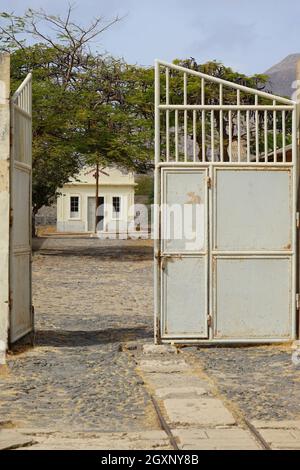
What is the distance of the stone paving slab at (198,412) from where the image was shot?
6.51 m

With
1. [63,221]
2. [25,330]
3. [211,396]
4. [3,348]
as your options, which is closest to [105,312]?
[25,330]

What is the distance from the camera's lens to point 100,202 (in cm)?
6375

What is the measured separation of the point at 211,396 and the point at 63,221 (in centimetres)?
5704

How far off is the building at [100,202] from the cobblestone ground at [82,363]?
1640 inches

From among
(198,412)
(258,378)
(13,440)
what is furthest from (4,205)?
(13,440)

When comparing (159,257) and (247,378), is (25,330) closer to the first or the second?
(159,257)

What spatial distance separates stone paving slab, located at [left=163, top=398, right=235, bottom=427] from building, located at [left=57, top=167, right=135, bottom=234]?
54711mm

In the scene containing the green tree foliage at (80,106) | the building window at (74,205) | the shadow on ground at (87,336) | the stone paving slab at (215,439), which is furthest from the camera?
the building window at (74,205)

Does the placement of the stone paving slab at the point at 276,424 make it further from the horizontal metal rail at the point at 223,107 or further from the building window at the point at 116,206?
the building window at the point at 116,206

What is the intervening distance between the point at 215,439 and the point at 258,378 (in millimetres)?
2823

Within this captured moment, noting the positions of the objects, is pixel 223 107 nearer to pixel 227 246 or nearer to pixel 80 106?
pixel 227 246

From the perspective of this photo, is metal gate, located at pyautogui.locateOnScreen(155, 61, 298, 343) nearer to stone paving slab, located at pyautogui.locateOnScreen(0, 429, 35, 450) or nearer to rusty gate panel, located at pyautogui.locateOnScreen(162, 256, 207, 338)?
rusty gate panel, located at pyautogui.locateOnScreen(162, 256, 207, 338)

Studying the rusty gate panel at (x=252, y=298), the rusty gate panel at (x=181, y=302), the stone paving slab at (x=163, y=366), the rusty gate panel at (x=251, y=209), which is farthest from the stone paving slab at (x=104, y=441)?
the rusty gate panel at (x=251, y=209)

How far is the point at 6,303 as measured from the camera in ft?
32.2
